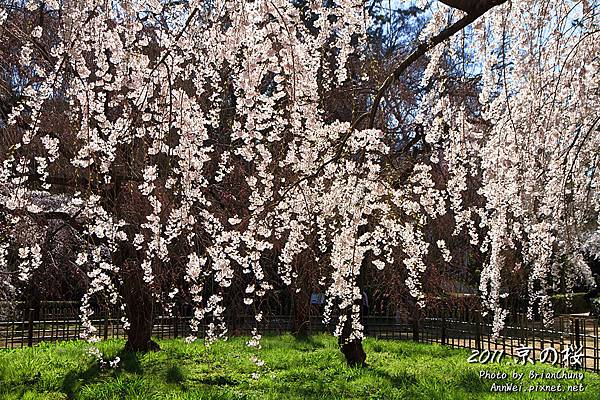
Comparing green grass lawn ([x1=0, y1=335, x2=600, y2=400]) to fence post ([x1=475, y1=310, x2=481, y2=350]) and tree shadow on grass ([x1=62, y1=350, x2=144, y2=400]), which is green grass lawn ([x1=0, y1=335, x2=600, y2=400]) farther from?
fence post ([x1=475, y1=310, x2=481, y2=350])

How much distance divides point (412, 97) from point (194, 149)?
18.9 ft

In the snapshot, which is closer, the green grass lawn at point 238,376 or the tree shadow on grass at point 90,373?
the green grass lawn at point 238,376

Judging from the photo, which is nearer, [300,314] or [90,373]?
[90,373]

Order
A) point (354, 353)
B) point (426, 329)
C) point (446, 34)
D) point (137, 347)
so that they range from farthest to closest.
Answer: point (426, 329) → point (137, 347) → point (354, 353) → point (446, 34)

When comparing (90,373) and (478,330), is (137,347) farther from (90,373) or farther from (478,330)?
(478,330)

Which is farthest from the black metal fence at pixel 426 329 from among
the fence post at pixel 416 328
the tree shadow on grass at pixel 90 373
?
the tree shadow on grass at pixel 90 373

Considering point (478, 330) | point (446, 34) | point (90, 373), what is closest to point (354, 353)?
point (478, 330)

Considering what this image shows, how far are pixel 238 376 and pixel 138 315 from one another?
6.06ft

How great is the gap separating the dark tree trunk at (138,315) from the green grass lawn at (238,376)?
0.24 metres

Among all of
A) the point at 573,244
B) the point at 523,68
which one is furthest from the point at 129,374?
the point at 523,68

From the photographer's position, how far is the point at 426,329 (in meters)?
10.9

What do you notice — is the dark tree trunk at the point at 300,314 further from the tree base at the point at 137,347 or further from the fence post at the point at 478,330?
the fence post at the point at 478,330

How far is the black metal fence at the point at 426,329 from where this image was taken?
26.1ft

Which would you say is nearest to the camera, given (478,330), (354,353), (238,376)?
(238,376)
